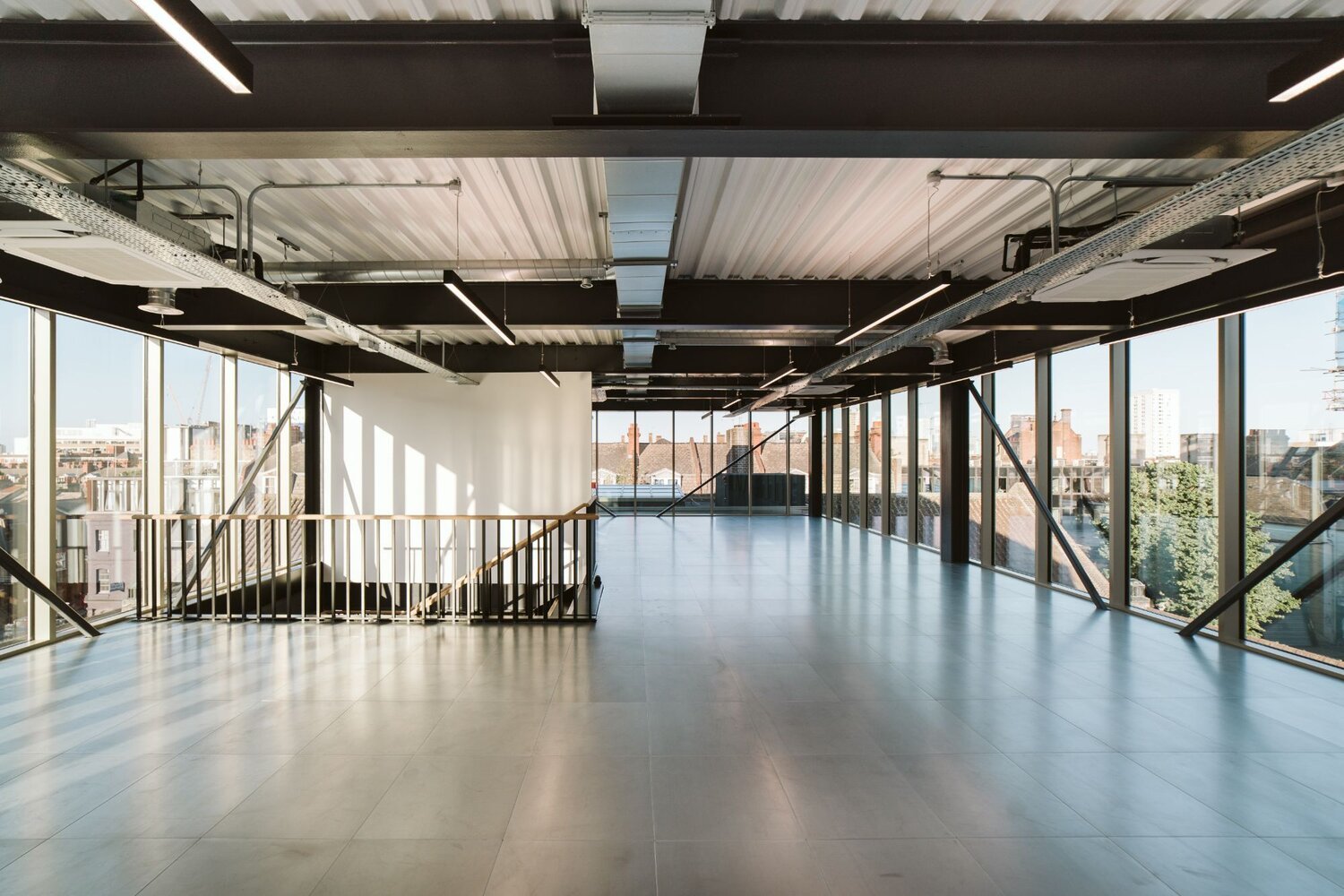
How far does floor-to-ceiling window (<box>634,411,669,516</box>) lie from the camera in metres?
18.7

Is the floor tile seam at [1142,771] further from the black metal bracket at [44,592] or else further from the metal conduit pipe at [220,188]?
the black metal bracket at [44,592]

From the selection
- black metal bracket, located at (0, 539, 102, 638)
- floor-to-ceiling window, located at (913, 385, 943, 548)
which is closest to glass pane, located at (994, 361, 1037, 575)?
floor-to-ceiling window, located at (913, 385, 943, 548)

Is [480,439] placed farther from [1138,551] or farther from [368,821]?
[1138,551]

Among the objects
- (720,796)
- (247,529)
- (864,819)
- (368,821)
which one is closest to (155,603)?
(247,529)

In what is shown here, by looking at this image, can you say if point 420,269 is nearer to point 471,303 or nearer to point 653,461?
point 471,303

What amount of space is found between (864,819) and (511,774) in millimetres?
1788

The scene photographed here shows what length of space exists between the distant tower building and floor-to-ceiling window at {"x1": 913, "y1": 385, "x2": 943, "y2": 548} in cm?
383

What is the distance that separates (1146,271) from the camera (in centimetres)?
387

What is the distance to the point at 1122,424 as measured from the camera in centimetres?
690

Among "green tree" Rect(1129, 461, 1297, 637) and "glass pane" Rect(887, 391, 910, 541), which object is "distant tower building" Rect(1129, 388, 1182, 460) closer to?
"green tree" Rect(1129, 461, 1297, 637)

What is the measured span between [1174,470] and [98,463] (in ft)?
36.1

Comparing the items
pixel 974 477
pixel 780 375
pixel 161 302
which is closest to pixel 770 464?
pixel 974 477

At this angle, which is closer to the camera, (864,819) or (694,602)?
(864,819)

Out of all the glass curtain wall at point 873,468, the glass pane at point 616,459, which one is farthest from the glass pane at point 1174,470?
the glass pane at point 616,459
